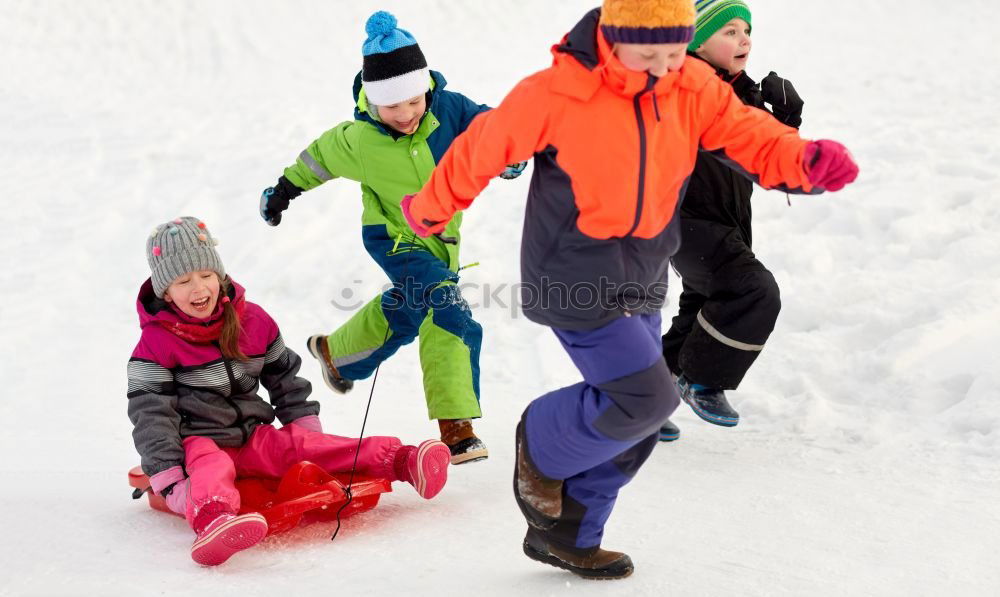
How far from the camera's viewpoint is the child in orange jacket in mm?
2488

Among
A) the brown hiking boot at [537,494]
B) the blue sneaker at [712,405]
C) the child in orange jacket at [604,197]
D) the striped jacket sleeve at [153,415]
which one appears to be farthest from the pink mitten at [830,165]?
the striped jacket sleeve at [153,415]

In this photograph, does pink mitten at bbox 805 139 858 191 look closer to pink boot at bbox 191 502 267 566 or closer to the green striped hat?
the green striped hat

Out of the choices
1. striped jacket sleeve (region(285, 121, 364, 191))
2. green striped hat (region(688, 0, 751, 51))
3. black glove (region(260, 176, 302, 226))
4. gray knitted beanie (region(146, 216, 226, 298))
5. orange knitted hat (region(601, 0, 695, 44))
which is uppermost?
green striped hat (region(688, 0, 751, 51))

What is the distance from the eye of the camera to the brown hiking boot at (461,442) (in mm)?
3682

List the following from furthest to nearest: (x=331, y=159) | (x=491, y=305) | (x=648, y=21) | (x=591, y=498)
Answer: (x=491, y=305) < (x=331, y=159) < (x=591, y=498) < (x=648, y=21)

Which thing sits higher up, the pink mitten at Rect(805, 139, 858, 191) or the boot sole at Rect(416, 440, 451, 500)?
the pink mitten at Rect(805, 139, 858, 191)

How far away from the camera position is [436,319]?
3922 millimetres

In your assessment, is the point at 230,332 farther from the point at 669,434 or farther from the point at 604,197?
the point at 669,434

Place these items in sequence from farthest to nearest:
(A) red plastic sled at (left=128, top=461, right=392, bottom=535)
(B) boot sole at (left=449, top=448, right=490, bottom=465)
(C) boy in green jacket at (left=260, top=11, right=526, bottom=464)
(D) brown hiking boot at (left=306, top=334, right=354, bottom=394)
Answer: (D) brown hiking boot at (left=306, top=334, right=354, bottom=394) < (C) boy in green jacket at (left=260, top=11, right=526, bottom=464) < (B) boot sole at (left=449, top=448, right=490, bottom=465) < (A) red plastic sled at (left=128, top=461, right=392, bottom=535)

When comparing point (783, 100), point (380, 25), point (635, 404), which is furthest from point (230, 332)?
point (783, 100)

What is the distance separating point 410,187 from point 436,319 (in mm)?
518

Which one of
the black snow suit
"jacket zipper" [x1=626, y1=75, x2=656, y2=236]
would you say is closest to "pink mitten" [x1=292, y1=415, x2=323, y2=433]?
the black snow suit

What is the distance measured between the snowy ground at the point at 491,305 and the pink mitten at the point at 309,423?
428mm

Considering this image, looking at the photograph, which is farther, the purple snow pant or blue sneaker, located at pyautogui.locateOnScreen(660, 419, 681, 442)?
blue sneaker, located at pyautogui.locateOnScreen(660, 419, 681, 442)
